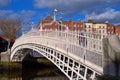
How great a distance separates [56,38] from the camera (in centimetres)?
1752

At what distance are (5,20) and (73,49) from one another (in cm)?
4683

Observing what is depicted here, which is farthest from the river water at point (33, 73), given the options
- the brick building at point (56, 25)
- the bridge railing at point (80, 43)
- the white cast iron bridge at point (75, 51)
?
the bridge railing at point (80, 43)

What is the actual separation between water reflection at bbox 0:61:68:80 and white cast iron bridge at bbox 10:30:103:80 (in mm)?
13069

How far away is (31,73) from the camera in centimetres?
3781

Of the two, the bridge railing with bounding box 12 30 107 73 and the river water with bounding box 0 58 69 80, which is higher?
the bridge railing with bounding box 12 30 107 73

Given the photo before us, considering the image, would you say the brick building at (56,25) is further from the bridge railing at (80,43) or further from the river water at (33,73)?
the river water at (33,73)

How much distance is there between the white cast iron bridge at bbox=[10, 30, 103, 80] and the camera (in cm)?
1113

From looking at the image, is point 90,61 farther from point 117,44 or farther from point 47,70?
point 47,70

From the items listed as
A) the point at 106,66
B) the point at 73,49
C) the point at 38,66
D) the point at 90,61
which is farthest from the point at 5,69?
the point at 106,66

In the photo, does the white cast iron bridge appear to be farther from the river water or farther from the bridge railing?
the river water

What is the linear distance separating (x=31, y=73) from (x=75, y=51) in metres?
24.6

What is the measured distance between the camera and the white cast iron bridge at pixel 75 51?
11133mm

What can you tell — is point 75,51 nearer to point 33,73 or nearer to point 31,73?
point 33,73

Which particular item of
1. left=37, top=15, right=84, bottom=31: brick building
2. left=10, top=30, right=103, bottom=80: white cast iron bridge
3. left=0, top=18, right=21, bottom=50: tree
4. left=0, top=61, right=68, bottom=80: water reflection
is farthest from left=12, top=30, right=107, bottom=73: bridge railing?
left=0, top=18, right=21, bottom=50: tree
